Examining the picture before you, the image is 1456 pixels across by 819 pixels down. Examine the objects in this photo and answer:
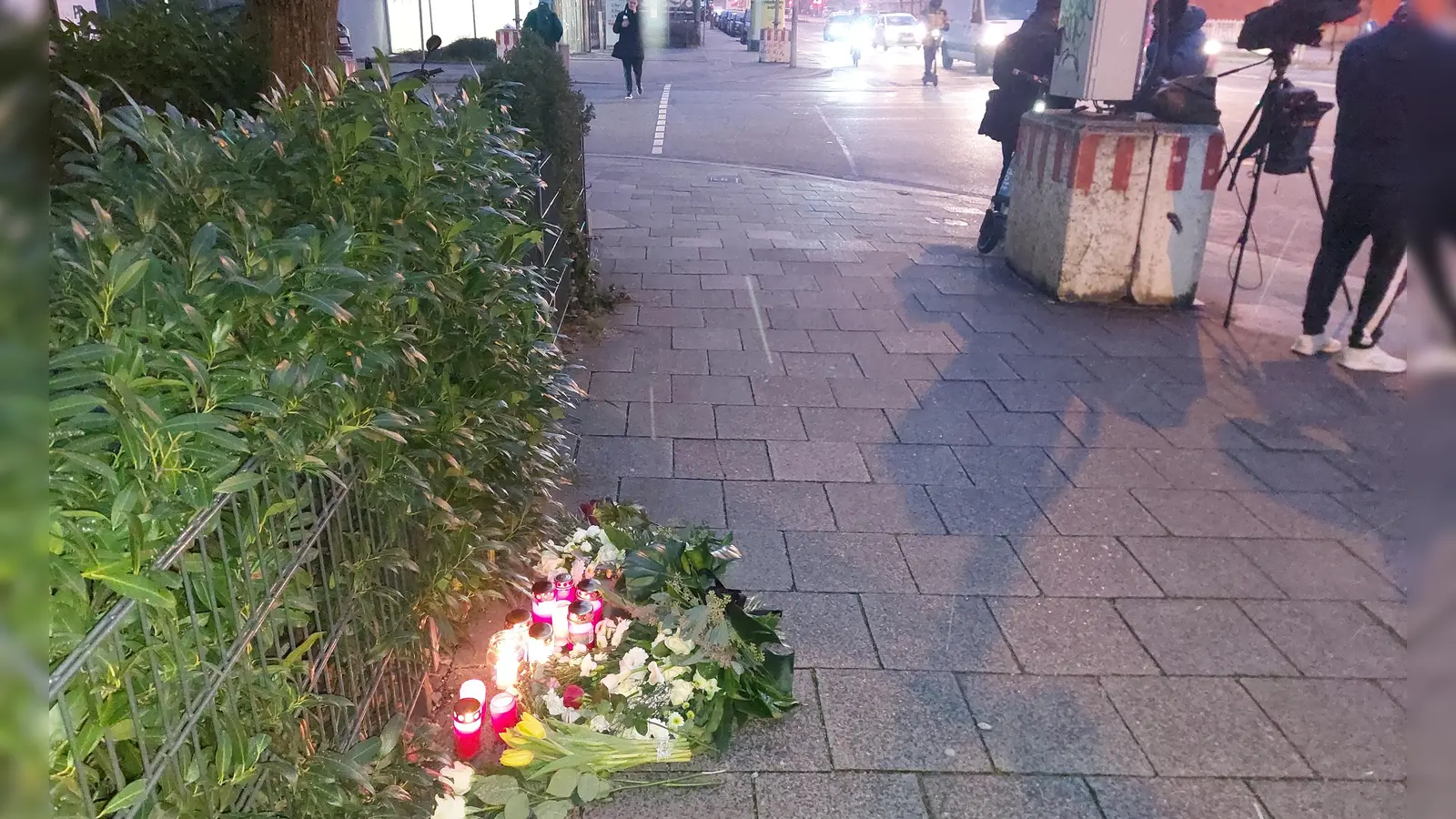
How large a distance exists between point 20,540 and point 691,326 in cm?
609

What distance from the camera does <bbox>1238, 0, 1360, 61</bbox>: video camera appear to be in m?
5.82

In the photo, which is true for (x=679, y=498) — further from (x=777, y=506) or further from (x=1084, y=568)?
(x=1084, y=568)

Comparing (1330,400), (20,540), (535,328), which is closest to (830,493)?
(535,328)

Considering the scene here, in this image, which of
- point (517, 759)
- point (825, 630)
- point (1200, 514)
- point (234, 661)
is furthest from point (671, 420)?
point (234, 661)

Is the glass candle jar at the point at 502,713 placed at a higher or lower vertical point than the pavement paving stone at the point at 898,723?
higher

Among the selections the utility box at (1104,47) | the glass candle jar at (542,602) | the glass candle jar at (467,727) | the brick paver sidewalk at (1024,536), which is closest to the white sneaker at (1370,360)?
the brick paver sidewalk at (1024,536)

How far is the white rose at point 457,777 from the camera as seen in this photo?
2.54 metres

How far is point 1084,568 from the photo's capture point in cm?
377

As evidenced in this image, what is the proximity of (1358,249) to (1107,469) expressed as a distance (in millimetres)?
2452

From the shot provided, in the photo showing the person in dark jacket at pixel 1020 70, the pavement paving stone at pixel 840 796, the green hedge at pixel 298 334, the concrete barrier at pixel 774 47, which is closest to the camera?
the green hedge at pixel 298 334

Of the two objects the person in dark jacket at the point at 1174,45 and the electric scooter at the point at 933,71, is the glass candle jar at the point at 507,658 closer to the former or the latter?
the person in dark jacket at the point at 1174,45

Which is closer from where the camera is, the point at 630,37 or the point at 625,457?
the point at 625,457

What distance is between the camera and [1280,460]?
4.69 m

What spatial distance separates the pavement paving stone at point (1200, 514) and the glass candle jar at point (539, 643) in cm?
242
